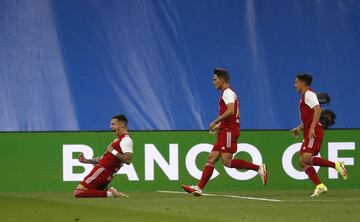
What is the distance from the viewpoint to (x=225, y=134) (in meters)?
15.2

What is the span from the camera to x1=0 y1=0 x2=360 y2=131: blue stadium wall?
21125 millimetres

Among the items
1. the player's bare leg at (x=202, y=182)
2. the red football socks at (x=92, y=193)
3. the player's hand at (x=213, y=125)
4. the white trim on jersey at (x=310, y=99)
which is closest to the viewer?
the player's hand at (x=213, y=125)

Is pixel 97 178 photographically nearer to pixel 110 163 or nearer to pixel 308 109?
pixel 110 163

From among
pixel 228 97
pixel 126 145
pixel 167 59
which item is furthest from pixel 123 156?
pixel 167 59

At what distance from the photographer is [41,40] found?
21312 millimetres

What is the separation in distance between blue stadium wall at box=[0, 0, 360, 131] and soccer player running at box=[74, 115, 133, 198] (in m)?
5.82

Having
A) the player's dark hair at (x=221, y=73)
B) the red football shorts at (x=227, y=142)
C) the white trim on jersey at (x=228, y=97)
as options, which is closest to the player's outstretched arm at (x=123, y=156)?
the red football shorts at (x=227, y=142)

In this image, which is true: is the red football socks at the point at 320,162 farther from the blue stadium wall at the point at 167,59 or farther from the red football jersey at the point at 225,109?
the blue stadium wall at the point at 167,59

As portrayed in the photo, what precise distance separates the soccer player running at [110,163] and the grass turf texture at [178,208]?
0.31 metres

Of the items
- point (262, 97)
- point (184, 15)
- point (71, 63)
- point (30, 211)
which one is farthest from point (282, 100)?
point (30, 211)

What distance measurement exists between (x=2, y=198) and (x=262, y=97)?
8140 mm

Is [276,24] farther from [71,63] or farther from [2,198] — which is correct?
[2,198]

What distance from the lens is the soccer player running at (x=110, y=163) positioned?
15195 millimetres

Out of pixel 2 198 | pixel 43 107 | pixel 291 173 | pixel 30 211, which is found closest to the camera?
pixel 30 211
